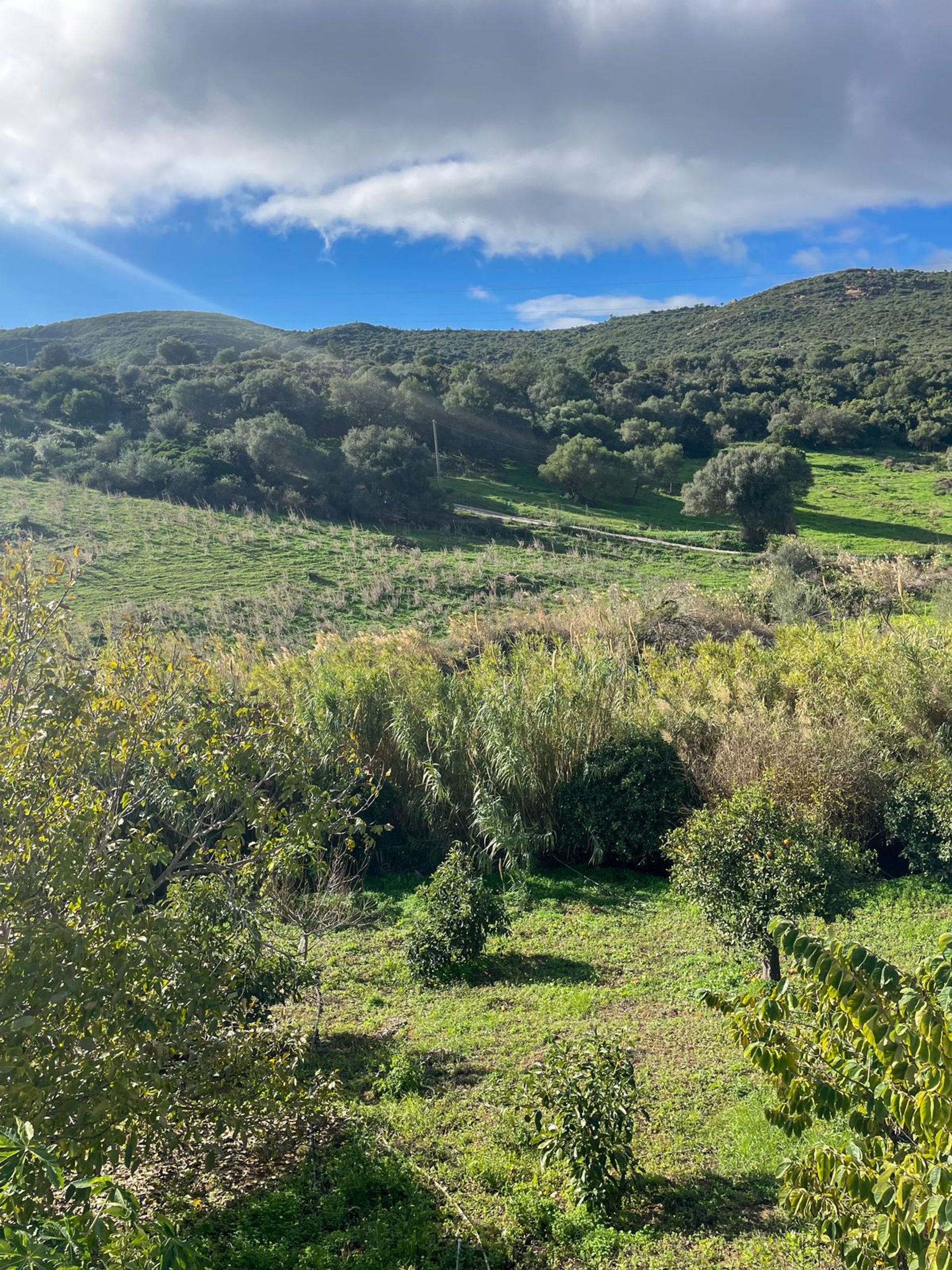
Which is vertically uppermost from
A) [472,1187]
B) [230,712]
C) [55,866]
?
[230,712]

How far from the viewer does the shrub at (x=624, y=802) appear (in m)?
10.9

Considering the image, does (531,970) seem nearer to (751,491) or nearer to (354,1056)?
(354,1056)

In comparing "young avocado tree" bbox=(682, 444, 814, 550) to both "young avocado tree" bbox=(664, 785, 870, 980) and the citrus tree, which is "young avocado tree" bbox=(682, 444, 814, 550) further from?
the citrus tree

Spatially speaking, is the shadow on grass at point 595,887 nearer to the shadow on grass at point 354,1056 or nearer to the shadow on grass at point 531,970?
the shadow on grass at point 531,970

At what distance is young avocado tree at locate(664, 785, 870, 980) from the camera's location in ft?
21.8

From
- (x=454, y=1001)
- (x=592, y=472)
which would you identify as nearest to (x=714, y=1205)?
(x=454, y=1001)

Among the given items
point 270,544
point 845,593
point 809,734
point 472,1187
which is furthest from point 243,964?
point 270,544

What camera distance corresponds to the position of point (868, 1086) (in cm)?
279

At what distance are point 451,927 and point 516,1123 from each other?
9.21 feet

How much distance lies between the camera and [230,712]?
4.58 meters

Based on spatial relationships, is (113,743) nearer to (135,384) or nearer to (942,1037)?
(942,1037)

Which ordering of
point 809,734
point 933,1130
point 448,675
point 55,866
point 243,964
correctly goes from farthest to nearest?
point 448,675 < point 809,734 < point 243,964 < point 55,866 < point 933,1130

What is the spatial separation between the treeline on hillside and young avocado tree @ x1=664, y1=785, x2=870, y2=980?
25.6 meters

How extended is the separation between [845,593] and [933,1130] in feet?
67.8
